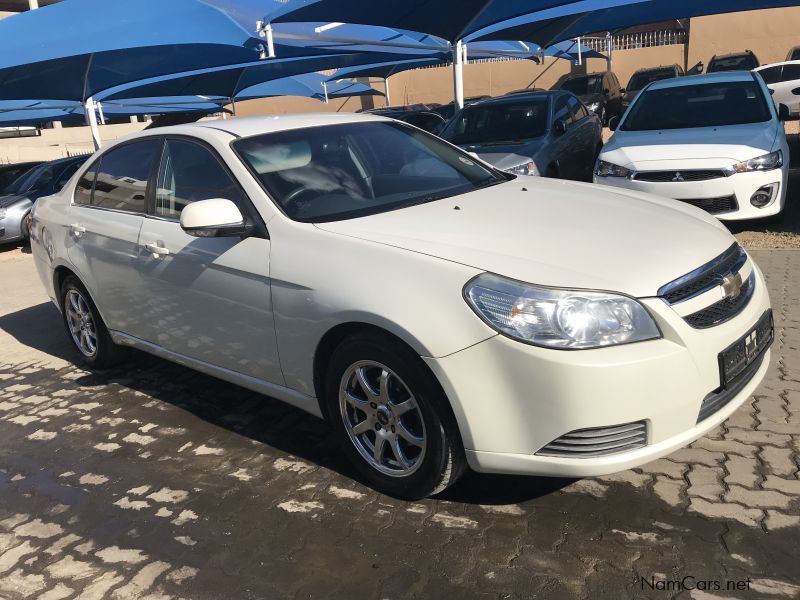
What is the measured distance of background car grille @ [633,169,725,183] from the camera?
6531 mm

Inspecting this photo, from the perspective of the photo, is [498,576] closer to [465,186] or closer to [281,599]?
[281,599]

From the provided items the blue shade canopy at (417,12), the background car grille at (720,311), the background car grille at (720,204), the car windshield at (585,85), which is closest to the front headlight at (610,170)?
the background car grille at (720,204)

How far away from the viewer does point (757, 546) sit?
2592mm

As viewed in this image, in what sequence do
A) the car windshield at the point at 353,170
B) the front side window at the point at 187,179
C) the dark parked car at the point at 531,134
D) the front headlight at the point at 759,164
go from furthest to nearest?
the dark parked car at the point at 531,134, the front headlight at the point at 759,164, the front side window at the point at 187,179, the car windshield at the point at 353,170

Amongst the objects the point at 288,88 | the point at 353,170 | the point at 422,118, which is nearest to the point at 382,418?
the point at 353,170

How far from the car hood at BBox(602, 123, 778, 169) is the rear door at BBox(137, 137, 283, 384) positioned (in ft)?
15.0

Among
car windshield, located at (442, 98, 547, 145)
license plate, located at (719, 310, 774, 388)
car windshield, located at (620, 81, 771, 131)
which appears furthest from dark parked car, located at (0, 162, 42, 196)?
license plate, located at (719, 310, 774, 388)

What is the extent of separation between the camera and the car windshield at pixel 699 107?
7.46 m

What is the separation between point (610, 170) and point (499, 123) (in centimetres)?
234

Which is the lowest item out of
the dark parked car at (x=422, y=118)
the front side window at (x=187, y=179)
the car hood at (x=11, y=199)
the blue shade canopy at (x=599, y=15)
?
the car hood at (x=11, y=199)

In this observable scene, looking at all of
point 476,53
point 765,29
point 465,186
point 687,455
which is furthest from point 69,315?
point 765,29

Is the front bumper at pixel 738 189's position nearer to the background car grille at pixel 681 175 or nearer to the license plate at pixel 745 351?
the background car grille at pixel 681 175

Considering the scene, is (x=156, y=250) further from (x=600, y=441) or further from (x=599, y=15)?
(x=599, y=15)

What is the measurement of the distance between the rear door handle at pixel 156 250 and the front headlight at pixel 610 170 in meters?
4.75
